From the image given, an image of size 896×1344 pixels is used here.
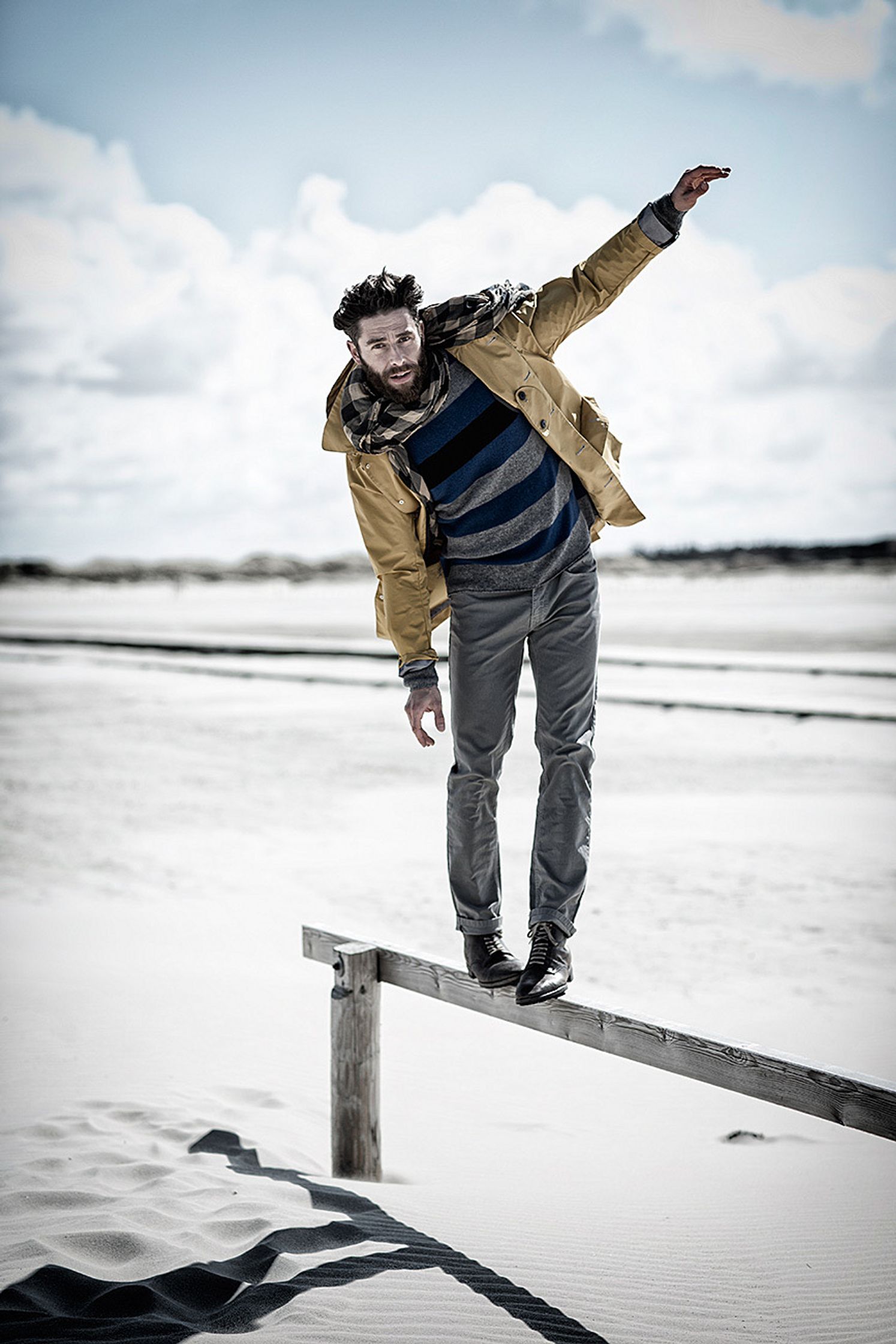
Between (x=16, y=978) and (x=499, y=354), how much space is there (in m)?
4.67

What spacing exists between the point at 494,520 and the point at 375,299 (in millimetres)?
655

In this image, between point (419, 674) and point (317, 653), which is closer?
point (419, 674)

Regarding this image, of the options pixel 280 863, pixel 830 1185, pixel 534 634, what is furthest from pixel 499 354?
pixel 280 863

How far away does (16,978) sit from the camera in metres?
6.11

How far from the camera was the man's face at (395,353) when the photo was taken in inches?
113

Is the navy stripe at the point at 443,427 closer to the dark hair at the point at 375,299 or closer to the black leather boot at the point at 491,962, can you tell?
the dark hair at the point at 375,299

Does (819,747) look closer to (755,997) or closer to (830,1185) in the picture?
(755,997)

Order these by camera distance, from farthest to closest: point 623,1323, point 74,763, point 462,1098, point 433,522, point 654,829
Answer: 1. point 74,763
2. point 654,829
3. point 462,1098
4. point 433,522
5. point 623,1323

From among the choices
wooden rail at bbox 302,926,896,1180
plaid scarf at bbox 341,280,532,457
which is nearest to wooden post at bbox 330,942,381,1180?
wooden rail at bbox 302,926,896,1180

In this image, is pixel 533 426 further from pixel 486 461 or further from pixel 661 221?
pixel 661 221

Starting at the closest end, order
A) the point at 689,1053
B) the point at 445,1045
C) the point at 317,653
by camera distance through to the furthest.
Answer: the point at 689,1053 → the point at 445,1045 → the point at 317,653

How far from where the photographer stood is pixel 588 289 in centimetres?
304

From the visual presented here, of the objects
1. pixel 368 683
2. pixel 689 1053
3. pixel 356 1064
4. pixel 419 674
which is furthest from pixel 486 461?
pixel 368 683

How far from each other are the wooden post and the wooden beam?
0.13 metres
